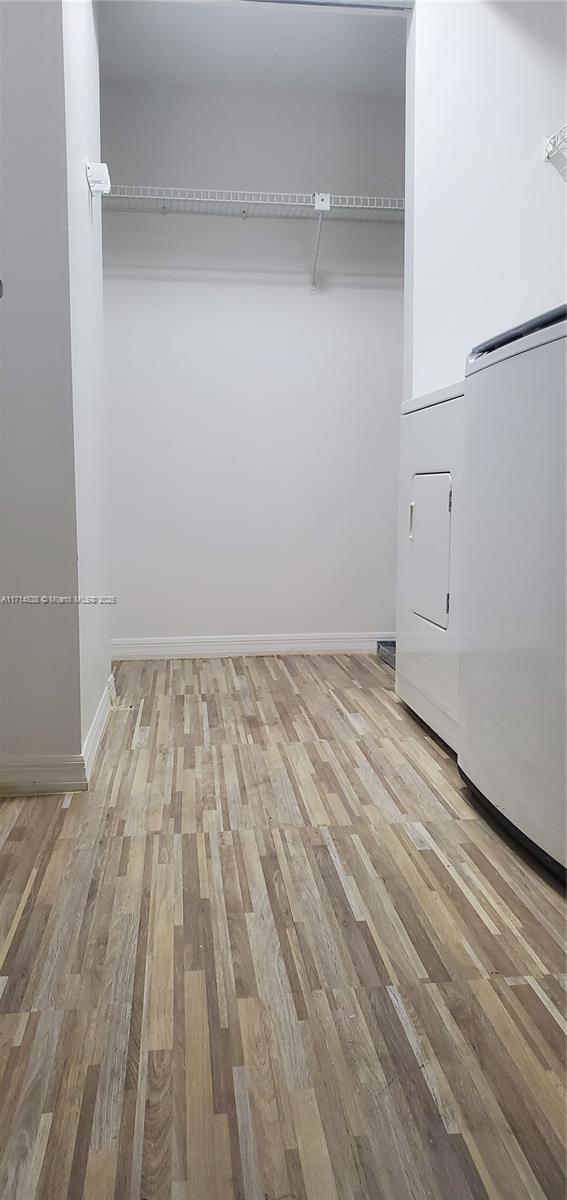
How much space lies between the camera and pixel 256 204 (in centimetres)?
306

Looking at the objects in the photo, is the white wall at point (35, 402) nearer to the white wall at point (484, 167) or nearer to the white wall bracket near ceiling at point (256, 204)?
the white wall at point (484, 167)

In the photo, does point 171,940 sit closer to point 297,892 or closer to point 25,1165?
point 297,892

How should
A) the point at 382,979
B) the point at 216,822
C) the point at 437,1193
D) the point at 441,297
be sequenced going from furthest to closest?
the point at 441,297 < the point at 216,822 < the point at 382,979 < the point at 437,1193

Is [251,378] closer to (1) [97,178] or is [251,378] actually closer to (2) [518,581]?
(1) [97,178]

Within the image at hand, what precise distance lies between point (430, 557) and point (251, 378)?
1455 mm

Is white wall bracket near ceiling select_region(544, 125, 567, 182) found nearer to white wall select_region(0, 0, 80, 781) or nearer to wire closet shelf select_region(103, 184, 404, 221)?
wire closet shelf select_region(103, 184, 404, 221)

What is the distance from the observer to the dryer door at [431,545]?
2.04 meters

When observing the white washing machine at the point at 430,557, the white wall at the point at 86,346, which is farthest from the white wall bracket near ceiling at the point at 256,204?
the white washing machine at the point at 430,557

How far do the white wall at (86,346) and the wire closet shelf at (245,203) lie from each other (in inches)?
24.7

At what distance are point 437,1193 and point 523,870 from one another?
72cm

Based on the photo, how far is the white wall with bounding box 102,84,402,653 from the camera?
3150mm

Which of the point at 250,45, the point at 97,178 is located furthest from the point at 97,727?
the point at 250,45

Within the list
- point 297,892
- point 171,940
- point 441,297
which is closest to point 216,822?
point 297,892

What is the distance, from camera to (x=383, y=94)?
3186 millimetres
